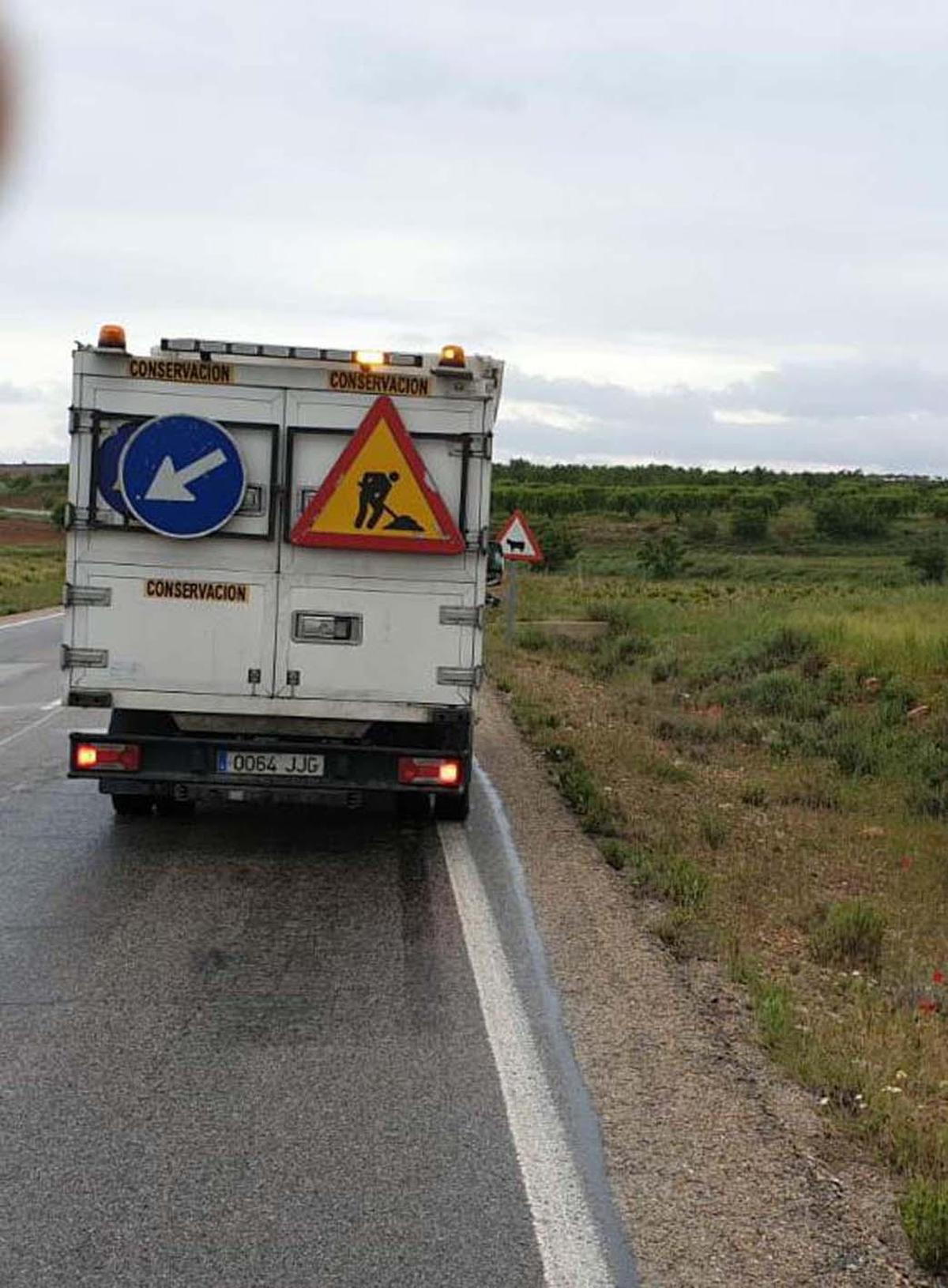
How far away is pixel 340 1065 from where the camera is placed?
16.8 feet

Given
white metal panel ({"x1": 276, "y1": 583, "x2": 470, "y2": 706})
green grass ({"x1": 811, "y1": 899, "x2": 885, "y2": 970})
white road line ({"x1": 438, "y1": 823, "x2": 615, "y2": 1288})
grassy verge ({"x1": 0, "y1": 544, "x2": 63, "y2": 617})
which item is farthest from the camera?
grassy verge ({"x1": 0, "y1": 544, "x2": 63, "y2": 617})

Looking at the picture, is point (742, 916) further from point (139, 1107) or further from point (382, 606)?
point (139, 1107)

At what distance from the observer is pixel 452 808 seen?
380 inches

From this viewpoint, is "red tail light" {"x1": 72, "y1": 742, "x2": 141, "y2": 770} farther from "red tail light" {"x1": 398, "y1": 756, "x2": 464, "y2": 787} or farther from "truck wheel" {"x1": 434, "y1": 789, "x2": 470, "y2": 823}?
"truck wheel" {"x1": 434, "y1": 789, "x2": 470, "y2": 823}

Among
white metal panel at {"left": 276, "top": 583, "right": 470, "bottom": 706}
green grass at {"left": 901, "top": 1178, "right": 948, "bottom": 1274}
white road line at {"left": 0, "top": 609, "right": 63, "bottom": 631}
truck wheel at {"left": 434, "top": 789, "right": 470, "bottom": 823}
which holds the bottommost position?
white road line at {"left": 0, "top": 609, "right": 63, "bottom": 631}

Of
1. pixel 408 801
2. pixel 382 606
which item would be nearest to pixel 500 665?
pixel 408 801

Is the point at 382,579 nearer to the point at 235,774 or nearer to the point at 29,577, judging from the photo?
the point at 235,774

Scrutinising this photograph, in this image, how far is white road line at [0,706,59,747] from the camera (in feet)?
43.4

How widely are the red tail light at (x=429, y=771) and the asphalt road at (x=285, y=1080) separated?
473mm

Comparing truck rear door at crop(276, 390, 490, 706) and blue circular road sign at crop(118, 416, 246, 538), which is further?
truck rear door at crop(276, 390, 490, 706)

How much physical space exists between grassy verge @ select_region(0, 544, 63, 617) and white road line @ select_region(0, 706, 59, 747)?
19.6m

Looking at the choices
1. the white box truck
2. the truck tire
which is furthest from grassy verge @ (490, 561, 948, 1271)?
the white box truck

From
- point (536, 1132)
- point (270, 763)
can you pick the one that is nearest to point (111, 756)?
point (270, 763)

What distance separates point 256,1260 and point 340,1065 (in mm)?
1449
